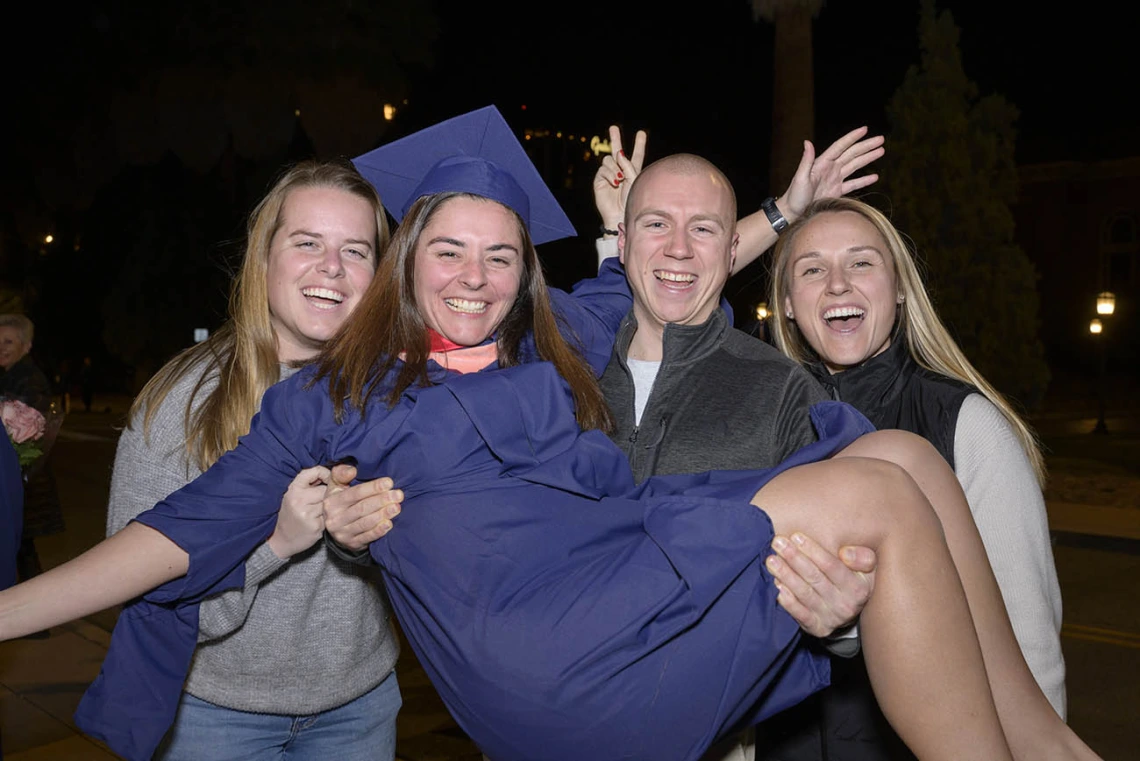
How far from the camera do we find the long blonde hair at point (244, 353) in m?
2.71

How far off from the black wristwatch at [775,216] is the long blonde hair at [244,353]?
1.47 m

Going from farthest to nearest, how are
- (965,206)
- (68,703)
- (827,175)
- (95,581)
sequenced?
(965,206)
(68,703)
(827,175)
(95,581)

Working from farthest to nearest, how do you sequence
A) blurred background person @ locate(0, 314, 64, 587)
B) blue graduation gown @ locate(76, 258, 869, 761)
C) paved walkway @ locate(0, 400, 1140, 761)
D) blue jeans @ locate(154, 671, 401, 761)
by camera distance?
1. blurred background person @ locate(0, 314, 64, 587)
2. paved walkway @ locate(0, 400, 1140, 761)
3. blue jeans @ locate(154, 671, 401, 761)
4. blue graduation gown @ locate(76, 258, 869, 761)

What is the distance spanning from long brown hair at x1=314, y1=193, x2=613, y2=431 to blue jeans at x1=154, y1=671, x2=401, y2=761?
1.01 m

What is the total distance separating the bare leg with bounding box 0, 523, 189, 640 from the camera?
2.29 m

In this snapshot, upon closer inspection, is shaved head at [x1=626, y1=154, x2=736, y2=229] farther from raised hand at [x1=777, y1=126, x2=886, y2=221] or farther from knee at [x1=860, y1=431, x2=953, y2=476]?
knee at [x1=860, y1=431, x2=953, y2=476]

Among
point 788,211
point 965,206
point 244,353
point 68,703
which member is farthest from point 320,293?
point 965,206

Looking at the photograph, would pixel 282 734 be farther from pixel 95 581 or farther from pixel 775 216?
pixel 775 216

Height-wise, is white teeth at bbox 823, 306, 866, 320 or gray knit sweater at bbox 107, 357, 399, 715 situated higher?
white teeth at bbox 823, 306, 866, 320

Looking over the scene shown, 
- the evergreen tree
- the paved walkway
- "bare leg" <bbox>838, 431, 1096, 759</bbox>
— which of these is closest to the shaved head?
"bare leg" <bbox>838, 431, 1096, 759</bbox>

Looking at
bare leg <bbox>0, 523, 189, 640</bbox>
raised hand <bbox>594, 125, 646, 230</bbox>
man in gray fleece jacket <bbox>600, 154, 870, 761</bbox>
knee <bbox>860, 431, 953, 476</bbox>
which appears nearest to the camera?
bare leg <bbox>0, 523, 189, 640</bbox>

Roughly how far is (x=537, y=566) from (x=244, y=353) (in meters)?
1.20

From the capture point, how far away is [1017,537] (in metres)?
2.76

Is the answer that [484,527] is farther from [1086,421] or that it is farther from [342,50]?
[1086,421]
